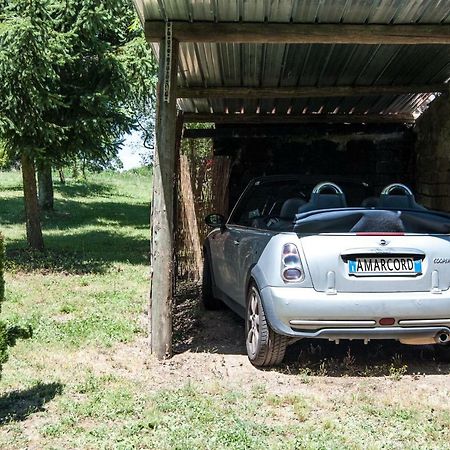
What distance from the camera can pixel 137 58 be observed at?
11648 mm

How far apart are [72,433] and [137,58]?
8.77 meters

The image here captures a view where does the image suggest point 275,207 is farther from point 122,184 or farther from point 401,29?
point 122,184

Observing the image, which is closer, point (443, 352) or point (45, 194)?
point (443, 352)

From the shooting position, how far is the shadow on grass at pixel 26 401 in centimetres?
437

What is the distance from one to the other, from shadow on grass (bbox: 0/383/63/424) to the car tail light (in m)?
2.00

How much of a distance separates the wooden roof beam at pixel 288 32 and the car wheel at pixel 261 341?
2288 millimetres

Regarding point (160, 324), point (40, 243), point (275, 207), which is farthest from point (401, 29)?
point (40, 243)

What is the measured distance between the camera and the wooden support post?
19.3 feet

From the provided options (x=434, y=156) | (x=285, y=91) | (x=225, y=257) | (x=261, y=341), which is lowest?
(x=261, y=341)

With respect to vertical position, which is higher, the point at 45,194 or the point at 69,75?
the point at 69,75

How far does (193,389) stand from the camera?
4.93 m

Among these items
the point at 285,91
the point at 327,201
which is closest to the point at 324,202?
the point at 327,201

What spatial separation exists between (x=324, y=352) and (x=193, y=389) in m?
1.72

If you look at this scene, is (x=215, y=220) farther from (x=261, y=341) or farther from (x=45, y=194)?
(x=45, y=194)
